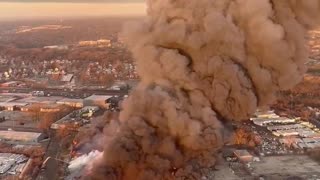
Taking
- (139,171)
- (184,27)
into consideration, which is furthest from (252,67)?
(139,171)

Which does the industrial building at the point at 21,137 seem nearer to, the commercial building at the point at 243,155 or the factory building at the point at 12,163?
the factory building at the point at 12,163

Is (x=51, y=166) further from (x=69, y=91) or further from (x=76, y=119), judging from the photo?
(x=69, y=91)

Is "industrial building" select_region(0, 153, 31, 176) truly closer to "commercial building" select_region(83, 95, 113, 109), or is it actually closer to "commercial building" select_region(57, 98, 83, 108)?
"commercial building" select_region(83, 95, 113, 109)

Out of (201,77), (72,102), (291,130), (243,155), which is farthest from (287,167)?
(72,102)

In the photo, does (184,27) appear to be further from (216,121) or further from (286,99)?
(286,99)

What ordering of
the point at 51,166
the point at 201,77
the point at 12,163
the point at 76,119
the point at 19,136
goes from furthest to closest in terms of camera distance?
the point at 76,119 → the point at 19,136 → the point at 12,163 → the point at 51,166 → the point at 201,77

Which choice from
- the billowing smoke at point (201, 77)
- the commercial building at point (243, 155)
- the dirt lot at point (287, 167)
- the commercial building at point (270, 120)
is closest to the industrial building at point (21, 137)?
the commercial building at point (243, 155)

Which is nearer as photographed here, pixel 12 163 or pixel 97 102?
pixel 12 163
